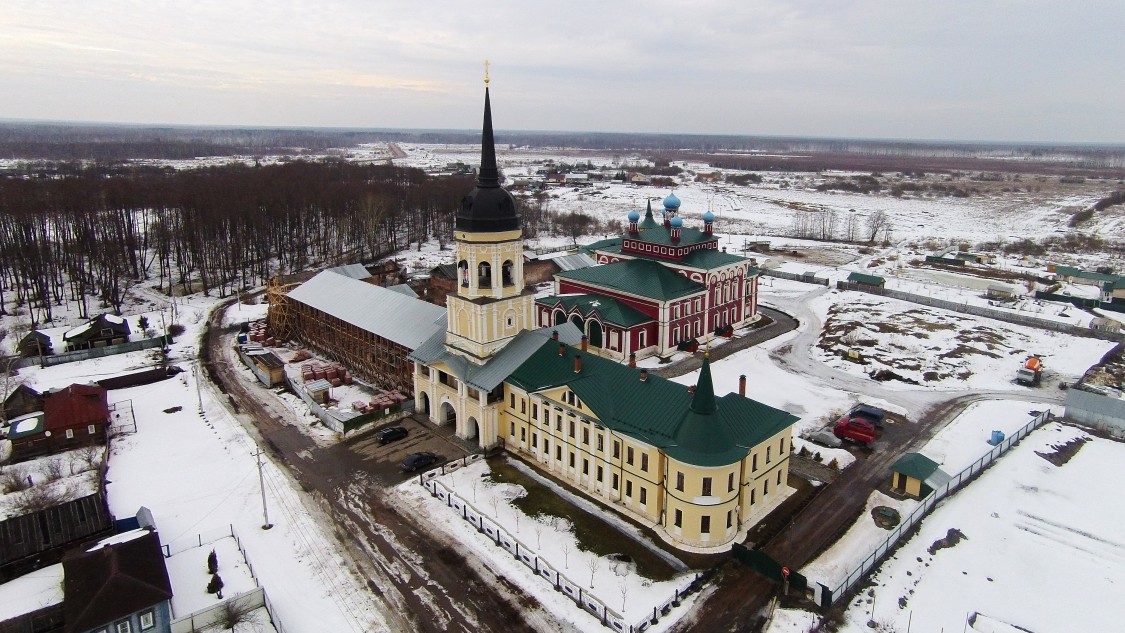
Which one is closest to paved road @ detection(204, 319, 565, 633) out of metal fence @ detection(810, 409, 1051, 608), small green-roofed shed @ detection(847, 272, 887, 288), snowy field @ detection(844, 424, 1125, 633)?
metal fence @ detection(810, 409, 1051, 608)

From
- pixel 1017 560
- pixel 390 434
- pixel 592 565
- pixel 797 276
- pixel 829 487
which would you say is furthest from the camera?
pixel 797 276

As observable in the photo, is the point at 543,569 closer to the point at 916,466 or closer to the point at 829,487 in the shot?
the point at 829,487

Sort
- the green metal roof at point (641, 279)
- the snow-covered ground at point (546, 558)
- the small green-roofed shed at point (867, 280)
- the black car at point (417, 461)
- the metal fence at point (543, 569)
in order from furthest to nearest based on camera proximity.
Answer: the small green-roofed shed at point (867, 280) → the green metal roof at point (641, 279) → the black car at point (417, 461) → the snow-covered ground at point (546, 558) → the metal fence at point (543, 569)

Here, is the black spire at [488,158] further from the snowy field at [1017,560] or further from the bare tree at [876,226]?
Result: the bare tree at [876,226]

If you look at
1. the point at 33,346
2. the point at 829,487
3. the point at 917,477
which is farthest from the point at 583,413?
the point at 33,346

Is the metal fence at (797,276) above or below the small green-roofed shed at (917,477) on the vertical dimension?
above

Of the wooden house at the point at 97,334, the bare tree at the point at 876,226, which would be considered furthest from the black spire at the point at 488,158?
the bare tree at the point at 876,226
